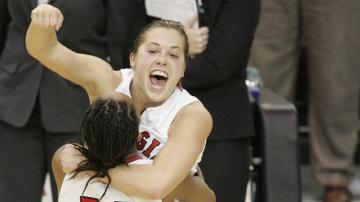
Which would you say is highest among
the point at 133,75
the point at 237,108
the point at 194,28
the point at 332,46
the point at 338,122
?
the point at 133,75

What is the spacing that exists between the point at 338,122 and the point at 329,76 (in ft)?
0.84

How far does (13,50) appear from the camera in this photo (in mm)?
4320

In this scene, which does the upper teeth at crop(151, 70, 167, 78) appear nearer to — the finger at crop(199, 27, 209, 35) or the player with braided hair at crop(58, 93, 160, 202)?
the player with braided hair at crop(58, 93, 160, 202)

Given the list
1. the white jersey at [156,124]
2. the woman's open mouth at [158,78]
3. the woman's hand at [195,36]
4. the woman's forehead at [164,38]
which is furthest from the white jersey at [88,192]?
the woman's hand at [195,36]

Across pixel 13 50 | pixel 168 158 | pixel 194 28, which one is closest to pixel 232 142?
pixel 194 28

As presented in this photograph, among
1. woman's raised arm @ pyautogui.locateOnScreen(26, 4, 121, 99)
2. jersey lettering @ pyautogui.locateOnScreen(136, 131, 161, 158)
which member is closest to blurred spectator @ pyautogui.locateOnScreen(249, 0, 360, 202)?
woman's raised arm @ pyautogui.locateOnScreen(26, 4, 121, 99)

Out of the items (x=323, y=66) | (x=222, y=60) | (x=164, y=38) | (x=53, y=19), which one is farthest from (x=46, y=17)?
(x=323, y=66)

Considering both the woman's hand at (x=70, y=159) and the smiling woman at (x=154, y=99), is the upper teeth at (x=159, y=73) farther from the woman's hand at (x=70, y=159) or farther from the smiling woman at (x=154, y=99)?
Answer: the woman's hand at (x=70, y=159)

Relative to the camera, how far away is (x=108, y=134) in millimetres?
2902

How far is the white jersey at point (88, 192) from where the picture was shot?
2.94 metres

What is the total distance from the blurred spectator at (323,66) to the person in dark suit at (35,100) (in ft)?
5.09

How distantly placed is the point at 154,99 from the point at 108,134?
0.75 feet

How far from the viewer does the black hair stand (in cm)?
290

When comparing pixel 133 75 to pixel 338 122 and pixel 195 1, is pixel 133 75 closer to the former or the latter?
pixel 195 1
